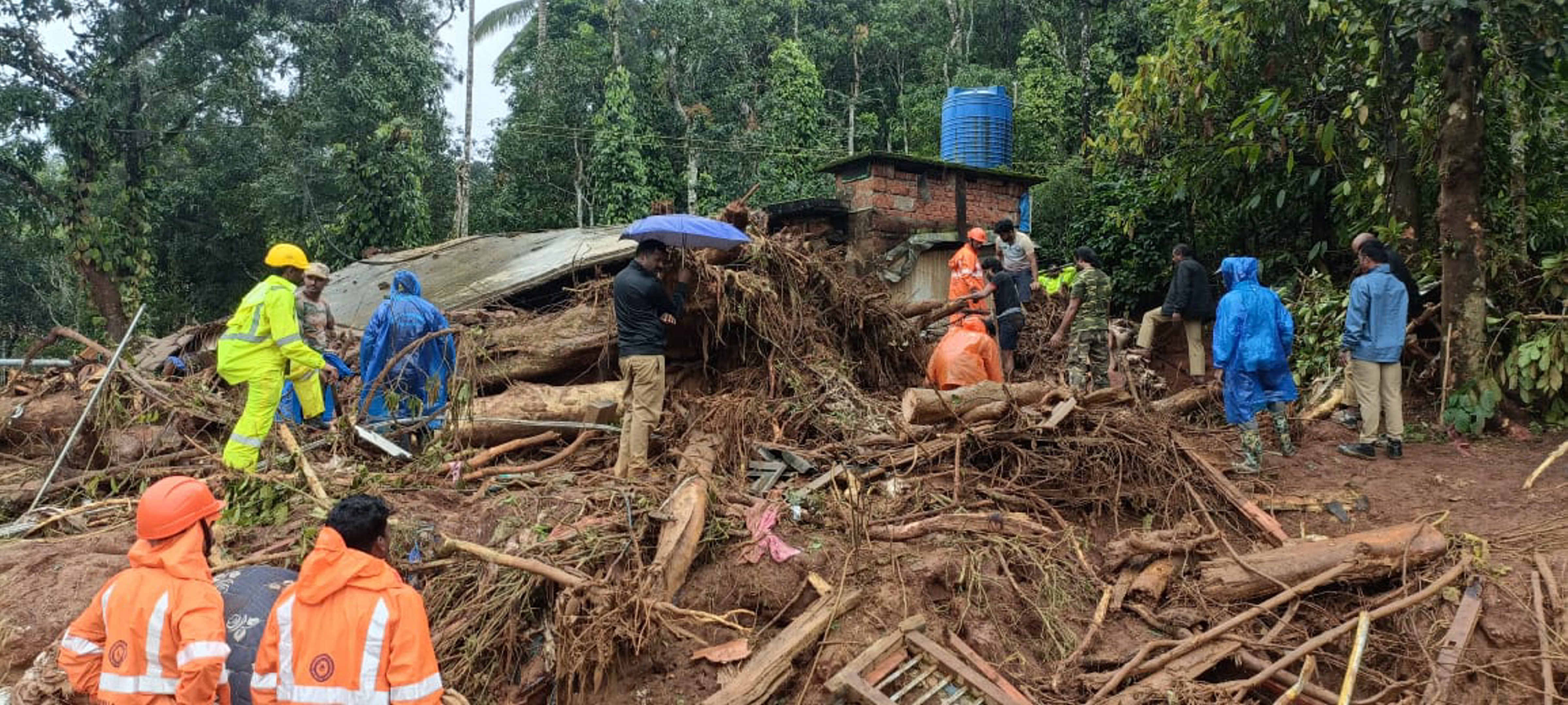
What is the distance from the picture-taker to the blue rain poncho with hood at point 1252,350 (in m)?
6.41

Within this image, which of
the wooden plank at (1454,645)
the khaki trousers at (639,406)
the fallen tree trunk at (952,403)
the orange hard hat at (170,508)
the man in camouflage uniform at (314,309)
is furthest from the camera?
the man in camouflage uniform at (314,309)

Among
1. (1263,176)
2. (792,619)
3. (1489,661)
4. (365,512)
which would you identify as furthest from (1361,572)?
(1263,176)

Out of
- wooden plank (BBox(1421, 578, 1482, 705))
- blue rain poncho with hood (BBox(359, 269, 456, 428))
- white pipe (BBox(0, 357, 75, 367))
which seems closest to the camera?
wooden plank (BBox(1421, 578, 1482, 705))

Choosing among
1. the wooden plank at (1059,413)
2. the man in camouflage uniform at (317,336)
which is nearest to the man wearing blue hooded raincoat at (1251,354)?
the wooden plank at (1059,413)

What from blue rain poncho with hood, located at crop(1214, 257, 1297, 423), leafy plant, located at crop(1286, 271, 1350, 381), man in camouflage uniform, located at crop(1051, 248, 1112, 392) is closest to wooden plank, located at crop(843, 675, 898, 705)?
blue rain poncho with hood, located at crop(1214, 257, 1297, 423)

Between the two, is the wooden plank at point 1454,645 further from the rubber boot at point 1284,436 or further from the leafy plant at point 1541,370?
the leafy plant at point 1541,370

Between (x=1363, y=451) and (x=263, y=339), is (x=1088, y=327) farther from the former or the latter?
(x=263, y=339)

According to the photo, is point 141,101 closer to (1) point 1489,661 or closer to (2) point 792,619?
(2) point 792,619

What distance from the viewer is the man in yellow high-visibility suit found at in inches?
231

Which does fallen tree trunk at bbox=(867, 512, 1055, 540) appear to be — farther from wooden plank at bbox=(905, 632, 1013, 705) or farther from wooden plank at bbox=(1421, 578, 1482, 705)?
wooden plank at bbox=(1421, 578, 1482, 705)

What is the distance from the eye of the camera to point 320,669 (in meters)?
2.70

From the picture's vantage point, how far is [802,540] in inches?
198

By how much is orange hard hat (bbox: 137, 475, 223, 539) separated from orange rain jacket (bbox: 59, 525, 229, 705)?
0.13 feet

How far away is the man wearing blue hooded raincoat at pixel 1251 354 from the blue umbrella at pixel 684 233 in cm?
346
